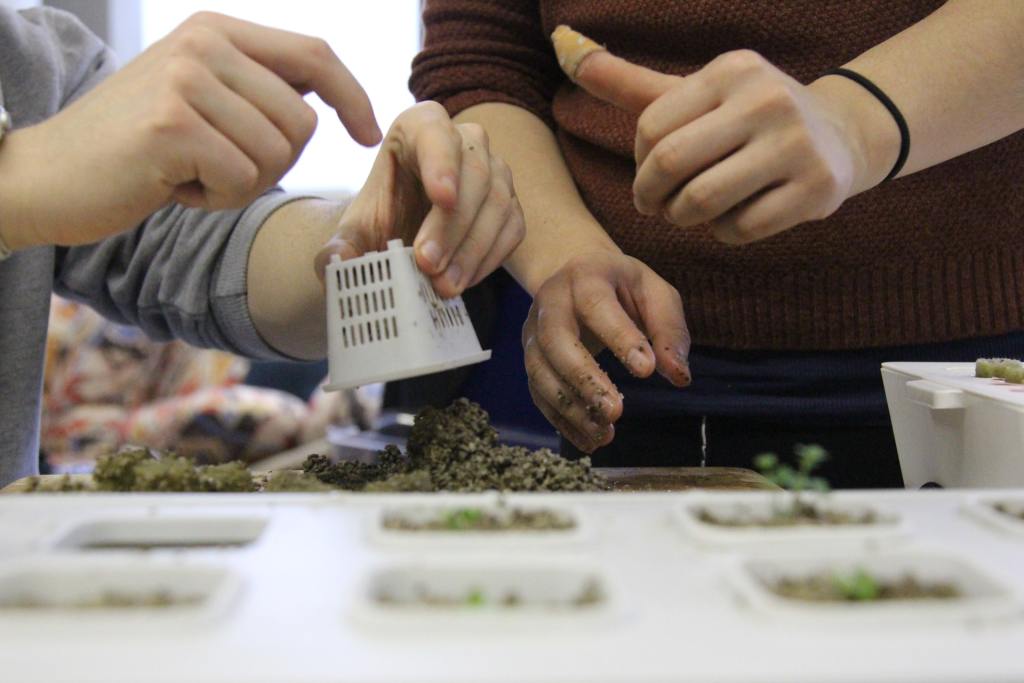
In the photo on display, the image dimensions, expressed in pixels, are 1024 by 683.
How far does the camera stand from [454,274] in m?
0.94

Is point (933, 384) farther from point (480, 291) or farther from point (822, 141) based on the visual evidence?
point (480, 291)

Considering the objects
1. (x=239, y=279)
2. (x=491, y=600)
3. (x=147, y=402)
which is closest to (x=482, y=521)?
(x=491, y=600)

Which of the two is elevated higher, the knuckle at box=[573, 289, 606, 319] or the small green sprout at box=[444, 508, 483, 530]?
the knuckle at box=[573, 289, 606, 319]

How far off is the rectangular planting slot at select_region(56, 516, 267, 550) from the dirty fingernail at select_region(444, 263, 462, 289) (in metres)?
0.36

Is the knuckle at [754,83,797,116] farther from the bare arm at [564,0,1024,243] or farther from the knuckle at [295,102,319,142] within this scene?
the knuckle at [295,102,319,142]

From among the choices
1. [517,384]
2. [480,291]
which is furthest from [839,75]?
[517,384]

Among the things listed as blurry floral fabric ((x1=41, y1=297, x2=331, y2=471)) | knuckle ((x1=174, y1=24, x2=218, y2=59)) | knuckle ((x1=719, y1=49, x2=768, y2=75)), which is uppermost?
knuckle ((x1=174, y1=24, x2=218, y2=59))

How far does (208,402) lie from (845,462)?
2401 millimetres

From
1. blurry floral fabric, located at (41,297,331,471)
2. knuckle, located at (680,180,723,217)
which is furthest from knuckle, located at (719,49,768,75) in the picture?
blurry floral fabric, located at (41,297,331,471)

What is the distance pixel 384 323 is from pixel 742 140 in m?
0.37

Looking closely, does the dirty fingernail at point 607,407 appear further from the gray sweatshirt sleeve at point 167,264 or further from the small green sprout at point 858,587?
the gray sweatshirt sleeve at point 167,264

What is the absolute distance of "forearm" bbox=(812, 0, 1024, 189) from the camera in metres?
Answer: 0.87

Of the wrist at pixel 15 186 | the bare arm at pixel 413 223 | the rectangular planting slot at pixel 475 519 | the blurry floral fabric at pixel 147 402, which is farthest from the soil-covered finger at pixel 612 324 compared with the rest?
the blurry floral fabric at pixel 147 402

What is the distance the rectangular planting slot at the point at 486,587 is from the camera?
1.77 ft
